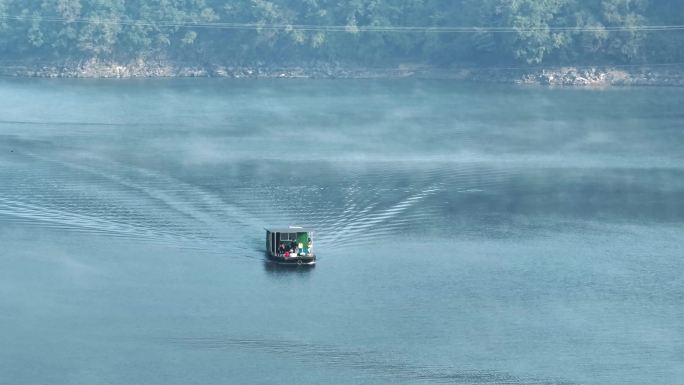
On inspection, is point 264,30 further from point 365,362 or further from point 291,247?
point 365,362

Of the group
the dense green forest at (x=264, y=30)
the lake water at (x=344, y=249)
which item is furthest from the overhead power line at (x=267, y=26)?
the lake water at (x=344, y=249)

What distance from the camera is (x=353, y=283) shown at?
60094 millimetres

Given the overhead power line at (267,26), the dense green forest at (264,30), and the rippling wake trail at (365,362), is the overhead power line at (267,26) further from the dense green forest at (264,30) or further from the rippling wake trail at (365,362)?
the rippling wake trail at (365,362)

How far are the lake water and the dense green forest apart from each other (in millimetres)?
35276

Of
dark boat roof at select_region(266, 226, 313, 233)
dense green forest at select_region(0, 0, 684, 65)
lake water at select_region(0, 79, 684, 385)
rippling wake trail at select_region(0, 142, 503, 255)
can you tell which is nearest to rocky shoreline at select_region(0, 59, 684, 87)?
dense green forest at select_region(0, 0, 684, 65)

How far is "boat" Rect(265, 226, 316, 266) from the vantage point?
6247 centimetres

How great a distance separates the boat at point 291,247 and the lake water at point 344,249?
70cm

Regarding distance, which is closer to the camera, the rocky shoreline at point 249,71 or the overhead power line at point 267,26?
the rocky shoreline at point 249,71

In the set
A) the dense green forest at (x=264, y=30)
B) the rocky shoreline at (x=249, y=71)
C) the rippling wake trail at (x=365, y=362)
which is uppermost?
the dense green forest at (x=264, y=30)

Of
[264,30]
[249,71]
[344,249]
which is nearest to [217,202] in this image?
[344,249]

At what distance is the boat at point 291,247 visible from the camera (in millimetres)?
62469

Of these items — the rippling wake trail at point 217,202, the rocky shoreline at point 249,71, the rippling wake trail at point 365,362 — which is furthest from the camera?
the rocky shoreline at point 249,71

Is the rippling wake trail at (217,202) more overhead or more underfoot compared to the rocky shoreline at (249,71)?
more underfoot

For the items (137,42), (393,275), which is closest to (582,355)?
A: (393,275)
